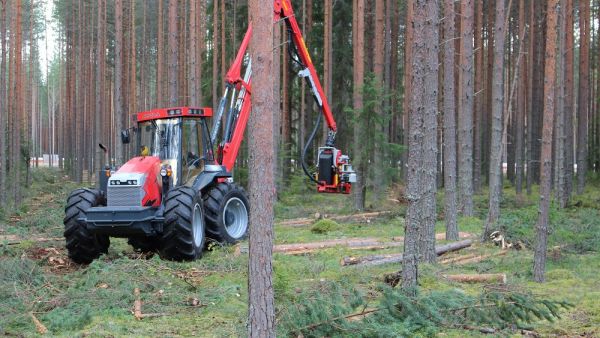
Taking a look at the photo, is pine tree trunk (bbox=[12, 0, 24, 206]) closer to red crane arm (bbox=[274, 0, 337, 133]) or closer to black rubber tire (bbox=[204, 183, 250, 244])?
red crane arm (bbox=[274, 0, 337, 133])

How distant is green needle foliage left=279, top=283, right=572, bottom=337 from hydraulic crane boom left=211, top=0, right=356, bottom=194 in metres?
7.17

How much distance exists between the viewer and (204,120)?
12070 millimetres

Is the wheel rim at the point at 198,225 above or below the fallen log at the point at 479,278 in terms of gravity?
above

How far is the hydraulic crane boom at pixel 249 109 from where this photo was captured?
43.7ft

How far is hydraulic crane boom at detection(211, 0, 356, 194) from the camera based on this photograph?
13.3 metres

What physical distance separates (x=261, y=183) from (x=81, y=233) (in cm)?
642

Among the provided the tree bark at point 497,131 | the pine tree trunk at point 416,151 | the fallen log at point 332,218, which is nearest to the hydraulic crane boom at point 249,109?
the fallen log at point 332,218

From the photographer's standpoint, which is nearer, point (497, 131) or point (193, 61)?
point (497, 131)

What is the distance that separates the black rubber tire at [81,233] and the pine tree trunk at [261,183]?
6.24m

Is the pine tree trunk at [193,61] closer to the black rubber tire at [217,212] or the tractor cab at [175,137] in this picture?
the tractor cab at [175,137]

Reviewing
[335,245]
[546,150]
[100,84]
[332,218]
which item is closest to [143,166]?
[335,245]

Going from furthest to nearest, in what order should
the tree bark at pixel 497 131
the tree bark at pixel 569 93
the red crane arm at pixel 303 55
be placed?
the tree bark at pixel 569 93 → the red crane arm at pixel 303 55 → the tree bark at pixel 497 131

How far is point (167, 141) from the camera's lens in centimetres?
1164

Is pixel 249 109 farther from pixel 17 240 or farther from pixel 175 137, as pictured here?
pixel 17 240
